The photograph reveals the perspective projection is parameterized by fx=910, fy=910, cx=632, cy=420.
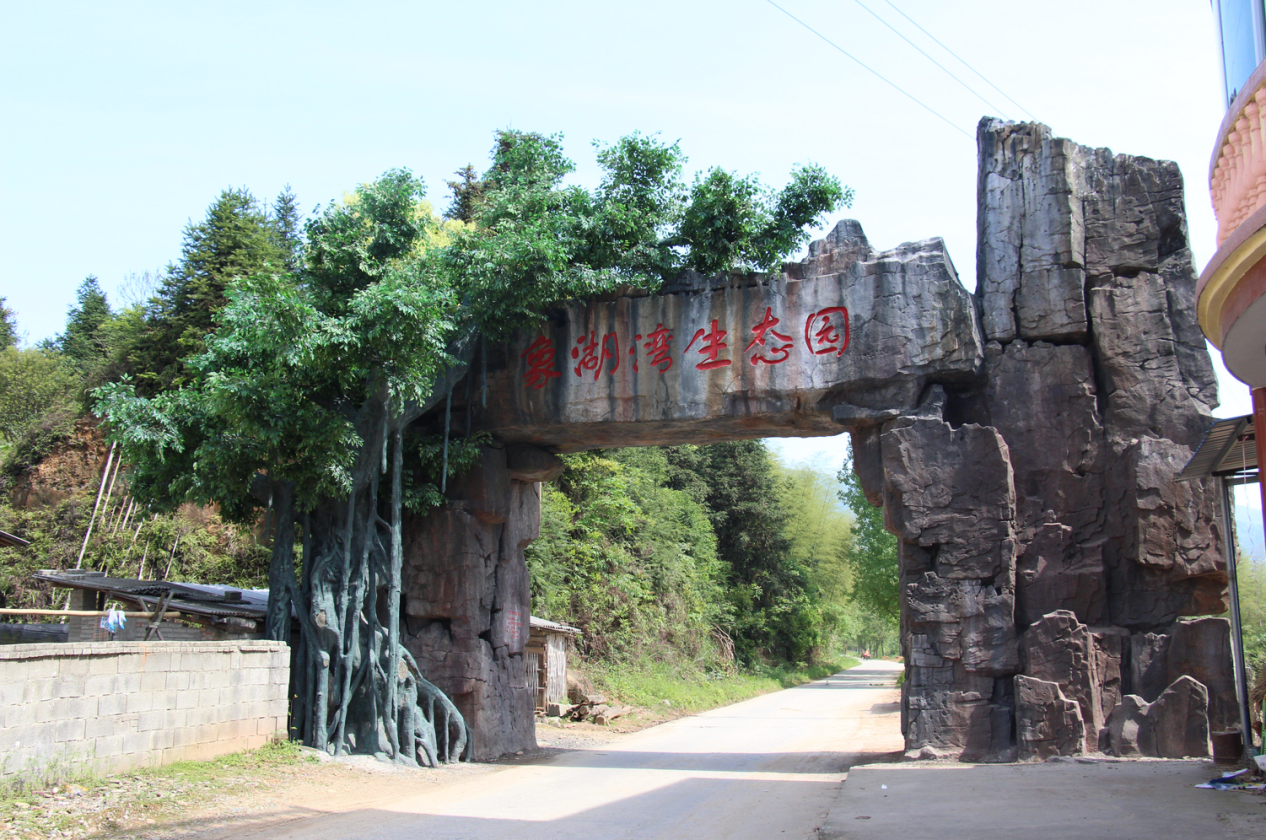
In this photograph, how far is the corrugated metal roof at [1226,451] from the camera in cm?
579

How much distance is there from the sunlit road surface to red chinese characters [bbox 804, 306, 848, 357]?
12.2ft

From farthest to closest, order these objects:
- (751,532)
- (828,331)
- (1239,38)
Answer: (751,532), (828,331), (1239,38)

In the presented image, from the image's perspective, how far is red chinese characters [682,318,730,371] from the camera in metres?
8.53

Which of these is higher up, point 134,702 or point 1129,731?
point 134,702

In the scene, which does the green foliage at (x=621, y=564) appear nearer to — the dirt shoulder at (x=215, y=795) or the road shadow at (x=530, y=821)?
the dirt shoulder at (x=215, y=795)

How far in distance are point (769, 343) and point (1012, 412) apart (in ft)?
7.39

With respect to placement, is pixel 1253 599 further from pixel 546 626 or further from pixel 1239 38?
pixel 1239 38

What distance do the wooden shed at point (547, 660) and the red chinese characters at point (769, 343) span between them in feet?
18.7

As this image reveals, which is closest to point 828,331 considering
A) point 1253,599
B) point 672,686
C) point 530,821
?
point 530,821

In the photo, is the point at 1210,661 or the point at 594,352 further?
the point at 594,352

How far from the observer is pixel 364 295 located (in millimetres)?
7375

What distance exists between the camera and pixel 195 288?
16781 millimetres

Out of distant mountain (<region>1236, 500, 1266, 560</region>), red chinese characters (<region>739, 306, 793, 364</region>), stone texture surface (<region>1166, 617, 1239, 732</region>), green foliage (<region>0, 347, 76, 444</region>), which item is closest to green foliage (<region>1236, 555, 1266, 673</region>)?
distant mountain (<region>1236, 500, 1266, 560</region>)

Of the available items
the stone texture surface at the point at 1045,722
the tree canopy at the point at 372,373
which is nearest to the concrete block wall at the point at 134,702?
the tree canopy at the point at 372,373
